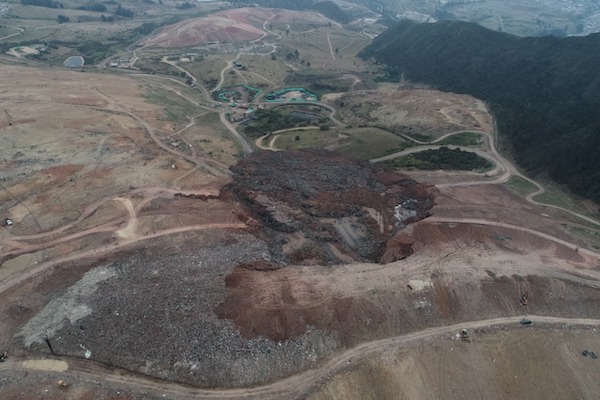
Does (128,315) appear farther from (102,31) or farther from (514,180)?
(102,31)

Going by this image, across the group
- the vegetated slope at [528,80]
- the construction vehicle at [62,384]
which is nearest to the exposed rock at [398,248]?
the construction vehicle at [62,384]

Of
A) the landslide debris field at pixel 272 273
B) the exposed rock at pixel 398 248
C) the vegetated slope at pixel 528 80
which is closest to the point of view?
the landslide debris field at pixel 272 273

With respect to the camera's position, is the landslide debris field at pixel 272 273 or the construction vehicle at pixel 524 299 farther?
the construction vehicle at pixel 524 299

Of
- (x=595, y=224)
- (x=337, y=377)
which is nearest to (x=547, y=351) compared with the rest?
(x=337, y=377)

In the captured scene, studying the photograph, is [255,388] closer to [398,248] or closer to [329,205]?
[398,248]

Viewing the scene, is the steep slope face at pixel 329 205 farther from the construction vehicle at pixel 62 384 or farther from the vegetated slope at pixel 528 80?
the vegetated slope at pixel 528 80

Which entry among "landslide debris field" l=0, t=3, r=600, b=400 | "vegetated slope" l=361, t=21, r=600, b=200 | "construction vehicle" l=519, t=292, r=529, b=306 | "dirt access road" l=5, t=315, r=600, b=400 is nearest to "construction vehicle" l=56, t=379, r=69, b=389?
"landslide debris field" l=0, t=3, r=600, b=400
